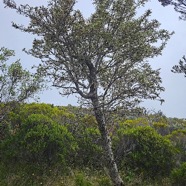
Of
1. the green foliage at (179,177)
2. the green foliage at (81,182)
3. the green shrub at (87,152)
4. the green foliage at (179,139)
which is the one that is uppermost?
the green foliage at (179,139)

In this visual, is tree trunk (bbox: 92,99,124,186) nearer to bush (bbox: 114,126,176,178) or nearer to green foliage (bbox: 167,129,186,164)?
bush (bbox: 114,126,176,178)

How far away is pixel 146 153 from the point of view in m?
14.5

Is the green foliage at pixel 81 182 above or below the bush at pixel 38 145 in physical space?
below

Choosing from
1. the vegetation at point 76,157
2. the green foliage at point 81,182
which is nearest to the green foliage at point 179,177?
the vegetation at point 76,157

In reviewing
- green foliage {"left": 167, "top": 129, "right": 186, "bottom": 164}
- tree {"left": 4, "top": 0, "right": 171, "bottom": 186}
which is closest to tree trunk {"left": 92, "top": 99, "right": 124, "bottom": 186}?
tree {"left": 4, "top": 0, "right": 171, "bottom": 186}

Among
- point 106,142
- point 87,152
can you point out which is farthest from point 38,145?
point 106,142

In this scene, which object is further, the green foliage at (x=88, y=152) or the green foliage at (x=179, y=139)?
the green foliage at (x=179, y=139)

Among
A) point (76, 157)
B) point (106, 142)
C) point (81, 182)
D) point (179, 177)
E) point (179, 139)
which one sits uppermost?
point (179, 139)

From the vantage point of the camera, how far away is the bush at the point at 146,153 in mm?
14328

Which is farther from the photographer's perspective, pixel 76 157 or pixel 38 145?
pixel 76 157

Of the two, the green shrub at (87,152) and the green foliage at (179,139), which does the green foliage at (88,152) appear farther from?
the green foliage at (179,139)

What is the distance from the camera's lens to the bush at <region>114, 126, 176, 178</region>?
1433 centimetres

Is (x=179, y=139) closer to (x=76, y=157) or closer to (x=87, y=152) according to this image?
(x=87, y=152)

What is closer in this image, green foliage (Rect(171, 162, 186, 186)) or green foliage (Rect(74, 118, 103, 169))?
green foliage (Rect(171, 162, 186, 186))
